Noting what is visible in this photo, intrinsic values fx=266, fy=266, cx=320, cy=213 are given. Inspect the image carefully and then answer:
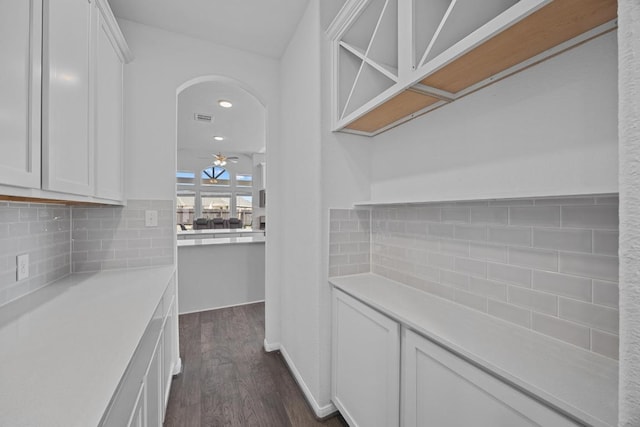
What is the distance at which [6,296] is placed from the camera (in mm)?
1110

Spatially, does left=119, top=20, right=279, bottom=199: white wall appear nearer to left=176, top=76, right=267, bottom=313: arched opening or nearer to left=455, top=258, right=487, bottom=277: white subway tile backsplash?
left=176, top=76, right=267, bottom=313: arched opening

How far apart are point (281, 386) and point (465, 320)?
1461 mm

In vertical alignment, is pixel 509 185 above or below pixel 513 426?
above

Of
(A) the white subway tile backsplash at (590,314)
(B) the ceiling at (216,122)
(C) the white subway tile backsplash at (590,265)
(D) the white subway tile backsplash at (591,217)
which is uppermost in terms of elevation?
(B) the ceiling at (216,122)

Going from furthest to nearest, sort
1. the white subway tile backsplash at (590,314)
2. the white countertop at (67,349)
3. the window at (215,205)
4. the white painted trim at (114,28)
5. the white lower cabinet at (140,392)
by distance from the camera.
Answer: the window at (215,205) → the white painted trim at (114,28) → the white subway tile backsplash at (590,314) → the white lower cabinet at (140,392) → the white countertop at (67,349)

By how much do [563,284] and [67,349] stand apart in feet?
5.14

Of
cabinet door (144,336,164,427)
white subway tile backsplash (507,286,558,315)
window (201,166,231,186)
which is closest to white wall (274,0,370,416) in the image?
cabinet door (144,336,164,427)

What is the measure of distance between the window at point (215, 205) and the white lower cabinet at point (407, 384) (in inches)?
317

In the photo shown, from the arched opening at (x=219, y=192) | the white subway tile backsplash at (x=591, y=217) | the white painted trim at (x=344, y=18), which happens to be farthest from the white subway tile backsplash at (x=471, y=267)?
the arched opening at (x=219, y=192)

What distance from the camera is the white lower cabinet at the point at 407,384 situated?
732 millimetres

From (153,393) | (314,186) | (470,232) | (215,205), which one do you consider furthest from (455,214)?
(215,205)

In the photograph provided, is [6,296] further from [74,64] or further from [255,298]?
[255,298]

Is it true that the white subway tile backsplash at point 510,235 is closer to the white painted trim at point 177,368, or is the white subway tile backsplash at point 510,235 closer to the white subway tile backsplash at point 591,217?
the white subway tile backsplash at point 591,217

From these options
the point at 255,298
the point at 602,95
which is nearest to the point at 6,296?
the point at 602,95
